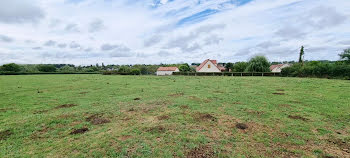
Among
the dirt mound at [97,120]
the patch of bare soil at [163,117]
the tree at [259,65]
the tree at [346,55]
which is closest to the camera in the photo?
the dirt mound at [97,120]

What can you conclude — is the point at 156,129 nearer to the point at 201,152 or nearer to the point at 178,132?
the point at 178,132

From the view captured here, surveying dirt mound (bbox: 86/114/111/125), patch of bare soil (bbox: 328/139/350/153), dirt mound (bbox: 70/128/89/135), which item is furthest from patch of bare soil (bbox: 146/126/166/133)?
patch of bare soil (bbox: 328/139/350/153)

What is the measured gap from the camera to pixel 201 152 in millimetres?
3006

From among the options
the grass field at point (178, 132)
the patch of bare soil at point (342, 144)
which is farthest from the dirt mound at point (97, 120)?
the patch of bare soil at point (342, 144)

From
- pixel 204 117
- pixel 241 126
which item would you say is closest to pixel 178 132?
pixel 204 117

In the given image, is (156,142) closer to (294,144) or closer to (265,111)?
(294,144)

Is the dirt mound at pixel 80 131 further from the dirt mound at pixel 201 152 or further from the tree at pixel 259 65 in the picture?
the tree at pixel 259 65

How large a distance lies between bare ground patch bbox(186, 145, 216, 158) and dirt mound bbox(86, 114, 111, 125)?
2932 millimetres

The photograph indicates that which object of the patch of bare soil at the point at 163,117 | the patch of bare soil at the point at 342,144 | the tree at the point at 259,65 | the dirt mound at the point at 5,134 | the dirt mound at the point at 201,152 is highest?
the tree at the point at 259,65

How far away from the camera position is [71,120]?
4.87 m

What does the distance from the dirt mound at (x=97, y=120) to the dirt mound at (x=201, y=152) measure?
2933 mm

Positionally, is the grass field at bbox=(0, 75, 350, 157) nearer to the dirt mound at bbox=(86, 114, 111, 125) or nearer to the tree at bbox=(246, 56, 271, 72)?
the dirt mound at bbox=(86, 114, 111, 125)

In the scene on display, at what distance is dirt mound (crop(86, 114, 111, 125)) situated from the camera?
4649 mm

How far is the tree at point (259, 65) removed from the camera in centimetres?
3400
